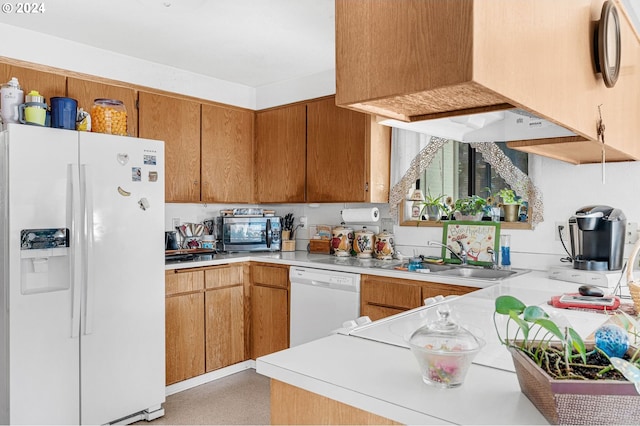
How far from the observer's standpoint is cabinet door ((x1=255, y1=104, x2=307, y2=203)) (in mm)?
3836

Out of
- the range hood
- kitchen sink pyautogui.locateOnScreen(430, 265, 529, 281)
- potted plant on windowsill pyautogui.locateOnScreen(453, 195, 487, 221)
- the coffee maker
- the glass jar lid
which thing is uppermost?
the range hood

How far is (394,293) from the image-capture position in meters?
2.82

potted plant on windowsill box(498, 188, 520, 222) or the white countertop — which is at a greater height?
potted plant on windowsill box(498, 188, 520, 222)

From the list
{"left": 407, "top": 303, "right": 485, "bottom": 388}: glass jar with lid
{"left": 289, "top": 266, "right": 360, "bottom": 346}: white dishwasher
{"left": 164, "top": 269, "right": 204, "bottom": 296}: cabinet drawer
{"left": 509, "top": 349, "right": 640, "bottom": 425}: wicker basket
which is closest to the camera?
{"left": 509, "top": 349, "right": 640, "bottom": 425}: wicker basket

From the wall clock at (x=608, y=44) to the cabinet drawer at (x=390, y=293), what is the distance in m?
1.53

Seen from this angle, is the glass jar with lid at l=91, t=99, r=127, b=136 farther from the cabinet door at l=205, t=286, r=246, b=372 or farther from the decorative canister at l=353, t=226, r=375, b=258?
the decorative canister at l=353, t=226, r=375, b=258

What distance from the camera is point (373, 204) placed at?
3.73 metres

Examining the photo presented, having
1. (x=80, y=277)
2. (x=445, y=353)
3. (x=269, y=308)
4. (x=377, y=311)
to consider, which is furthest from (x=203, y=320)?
(x=445, y=353)

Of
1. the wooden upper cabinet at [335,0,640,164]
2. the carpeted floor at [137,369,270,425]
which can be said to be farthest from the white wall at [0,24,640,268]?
the wooden upper cabinet at [335,0,640,164]

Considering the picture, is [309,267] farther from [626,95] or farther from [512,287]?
[626,95]

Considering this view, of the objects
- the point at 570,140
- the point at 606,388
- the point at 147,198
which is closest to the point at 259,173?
the point at 147,198

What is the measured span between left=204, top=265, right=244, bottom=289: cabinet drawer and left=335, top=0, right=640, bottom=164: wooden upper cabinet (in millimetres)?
2527

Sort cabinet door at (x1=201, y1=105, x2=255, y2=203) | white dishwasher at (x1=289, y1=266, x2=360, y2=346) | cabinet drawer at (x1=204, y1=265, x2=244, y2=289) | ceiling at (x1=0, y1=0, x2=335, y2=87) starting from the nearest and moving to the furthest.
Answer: ceiling at (x1=0, y1=0, x2=335, y2=87) < white dishwasher at (x1=289, y1=266, x2=360, y2=346) < cabinet drawer at (x1=204, y1=265, x2=244, y2=289) < cabinet door at (x1=201, y1=105, x2=255, y2=203)

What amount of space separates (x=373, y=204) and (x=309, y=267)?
82cm
